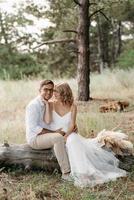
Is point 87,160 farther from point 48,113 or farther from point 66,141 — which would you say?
point 48,113

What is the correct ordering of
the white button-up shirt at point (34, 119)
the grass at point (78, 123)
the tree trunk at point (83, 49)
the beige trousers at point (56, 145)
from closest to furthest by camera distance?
the grass at point (78, 123), the beige trousers at point (56, 145), the white button-up shirt at point (34, 119), the tree trunk at point (83, 49)

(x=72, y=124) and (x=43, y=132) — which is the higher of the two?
(x=72, y=124)

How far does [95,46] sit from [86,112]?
23.2 m

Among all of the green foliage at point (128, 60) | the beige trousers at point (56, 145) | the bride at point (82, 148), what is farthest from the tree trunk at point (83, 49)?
the green foliage at point (128, 60)

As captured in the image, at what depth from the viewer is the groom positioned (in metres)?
7.77

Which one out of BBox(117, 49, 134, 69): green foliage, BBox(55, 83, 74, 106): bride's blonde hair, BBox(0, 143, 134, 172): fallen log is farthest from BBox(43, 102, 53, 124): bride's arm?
BBox(117, 49, 134, 69): green foliage

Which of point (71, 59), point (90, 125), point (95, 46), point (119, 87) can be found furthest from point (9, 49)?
point (90, 125)

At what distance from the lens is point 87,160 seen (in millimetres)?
7777

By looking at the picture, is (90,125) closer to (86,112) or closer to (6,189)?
(86,112)

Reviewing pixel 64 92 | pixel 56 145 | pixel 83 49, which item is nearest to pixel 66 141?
pixel 56 145

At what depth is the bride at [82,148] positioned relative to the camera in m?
7.66

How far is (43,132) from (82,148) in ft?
2.30

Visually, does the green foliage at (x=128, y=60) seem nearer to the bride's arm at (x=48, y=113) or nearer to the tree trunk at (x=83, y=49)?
the tree trunk at (x=83, y=49)

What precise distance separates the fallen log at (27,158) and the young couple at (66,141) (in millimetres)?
114
